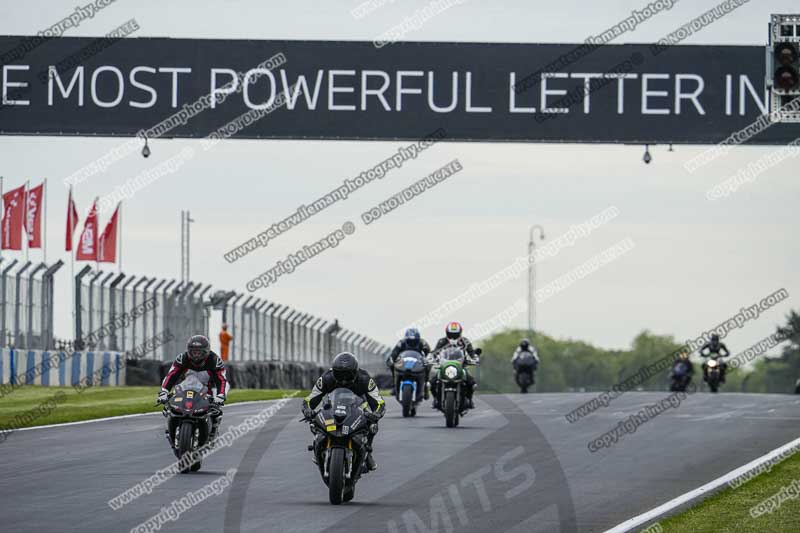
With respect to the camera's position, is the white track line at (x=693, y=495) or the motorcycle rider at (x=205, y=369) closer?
the white track line at (x=693, y=495)

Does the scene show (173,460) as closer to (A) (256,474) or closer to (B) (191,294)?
(A) (256,474)

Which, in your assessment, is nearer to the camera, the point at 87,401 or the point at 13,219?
the point at 87,401

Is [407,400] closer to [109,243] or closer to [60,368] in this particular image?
[60,368]

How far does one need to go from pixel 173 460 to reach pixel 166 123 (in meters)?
8.26

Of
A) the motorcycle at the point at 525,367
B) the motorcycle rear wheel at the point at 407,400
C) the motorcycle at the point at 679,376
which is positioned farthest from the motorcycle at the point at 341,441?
the motorcycle at the point at 679,376

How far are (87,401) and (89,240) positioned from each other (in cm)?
1780

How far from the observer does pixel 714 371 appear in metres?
39.4

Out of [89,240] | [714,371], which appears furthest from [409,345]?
[89,240]

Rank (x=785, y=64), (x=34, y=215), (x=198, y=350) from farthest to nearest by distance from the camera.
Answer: (x=34, y=215), (x=785, y=64), (x=198, y=350)

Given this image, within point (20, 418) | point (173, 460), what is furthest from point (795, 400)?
point (173, 460)

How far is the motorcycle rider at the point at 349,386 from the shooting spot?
13.6m

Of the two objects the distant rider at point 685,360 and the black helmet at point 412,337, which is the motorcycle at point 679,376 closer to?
the distant rider at point 685,360

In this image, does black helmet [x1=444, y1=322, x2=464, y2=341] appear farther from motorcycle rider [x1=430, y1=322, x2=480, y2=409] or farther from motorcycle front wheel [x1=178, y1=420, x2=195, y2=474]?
motorcycle front wheel [x1=178, y1=420, x2=195, y2=474]

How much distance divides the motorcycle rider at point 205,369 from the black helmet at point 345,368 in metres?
2.54
